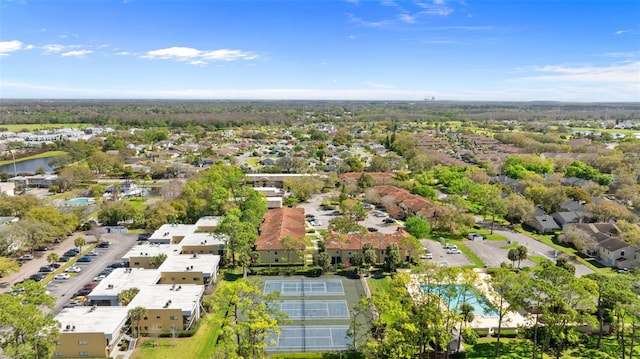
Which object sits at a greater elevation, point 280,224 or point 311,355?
→ point 280,224

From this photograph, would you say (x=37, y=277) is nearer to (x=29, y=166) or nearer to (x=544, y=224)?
(x=544, y=224)

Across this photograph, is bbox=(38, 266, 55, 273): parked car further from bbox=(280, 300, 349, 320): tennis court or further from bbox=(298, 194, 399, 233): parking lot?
bbox=(298, 194, 399, 233): parking lot

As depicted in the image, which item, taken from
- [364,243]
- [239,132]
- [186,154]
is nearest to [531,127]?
[239,132]

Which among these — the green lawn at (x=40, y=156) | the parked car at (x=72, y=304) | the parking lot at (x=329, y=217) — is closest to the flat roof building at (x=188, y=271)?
the parked car at (x=72, y=304)

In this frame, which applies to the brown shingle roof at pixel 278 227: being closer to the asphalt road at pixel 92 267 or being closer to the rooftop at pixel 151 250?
the rooftop at pixel 151 250

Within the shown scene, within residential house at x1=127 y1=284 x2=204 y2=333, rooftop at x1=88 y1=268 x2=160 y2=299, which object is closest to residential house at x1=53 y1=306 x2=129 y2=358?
residential house at x1=127 y1=284 x2=204 y2=333

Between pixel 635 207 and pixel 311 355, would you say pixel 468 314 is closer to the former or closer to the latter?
pixel 311 355
